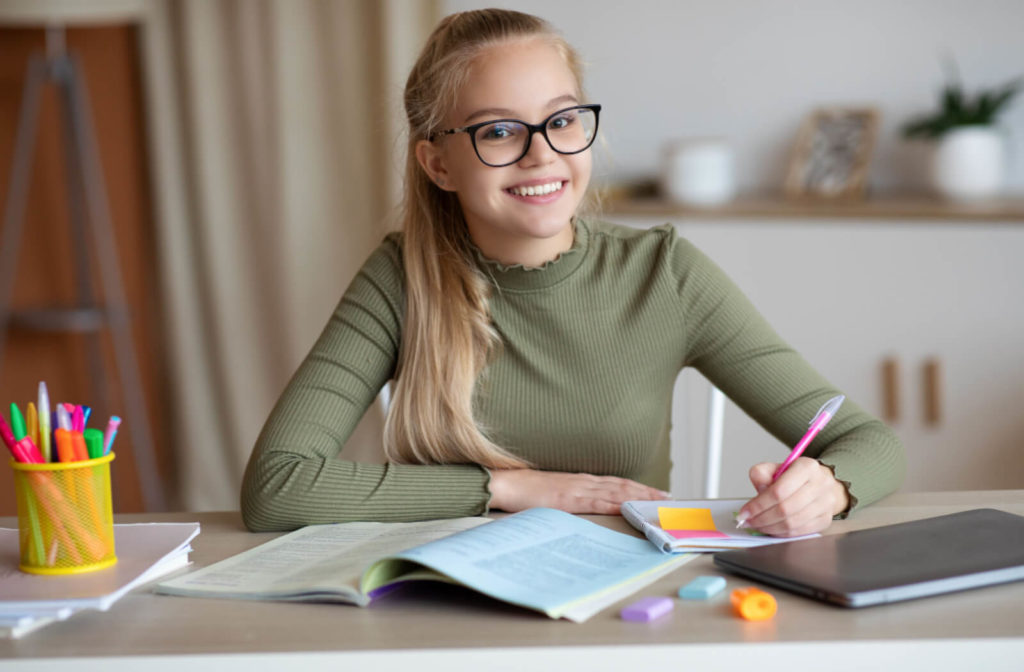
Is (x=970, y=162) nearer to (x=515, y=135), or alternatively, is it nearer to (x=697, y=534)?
(x=515, y=135)

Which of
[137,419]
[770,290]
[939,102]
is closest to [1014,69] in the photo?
[939,102]

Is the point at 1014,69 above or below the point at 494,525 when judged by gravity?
above

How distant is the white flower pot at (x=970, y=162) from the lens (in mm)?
2777

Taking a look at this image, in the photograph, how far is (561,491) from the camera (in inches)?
48.3

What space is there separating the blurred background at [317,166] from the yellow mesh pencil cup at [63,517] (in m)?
1.90

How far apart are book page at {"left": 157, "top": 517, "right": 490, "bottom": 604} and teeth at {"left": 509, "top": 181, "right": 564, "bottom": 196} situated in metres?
0.43

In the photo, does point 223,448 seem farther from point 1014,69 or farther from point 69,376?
point 1014,69

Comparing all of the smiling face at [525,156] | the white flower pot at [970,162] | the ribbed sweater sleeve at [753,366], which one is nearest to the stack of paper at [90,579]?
the smiling face at [525,156]

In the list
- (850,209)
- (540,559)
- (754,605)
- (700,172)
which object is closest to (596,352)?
(540,559)

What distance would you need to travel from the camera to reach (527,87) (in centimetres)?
135

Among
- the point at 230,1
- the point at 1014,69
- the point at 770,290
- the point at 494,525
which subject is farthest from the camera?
the point at 230,1

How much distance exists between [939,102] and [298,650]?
268cm

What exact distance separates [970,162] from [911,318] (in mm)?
473

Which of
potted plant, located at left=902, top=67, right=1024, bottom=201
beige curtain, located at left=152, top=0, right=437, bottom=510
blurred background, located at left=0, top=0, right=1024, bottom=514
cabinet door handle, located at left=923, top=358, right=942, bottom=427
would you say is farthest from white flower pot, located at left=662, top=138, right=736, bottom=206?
beige curtain, located at left=152, top=0, right=437, bottom=510
